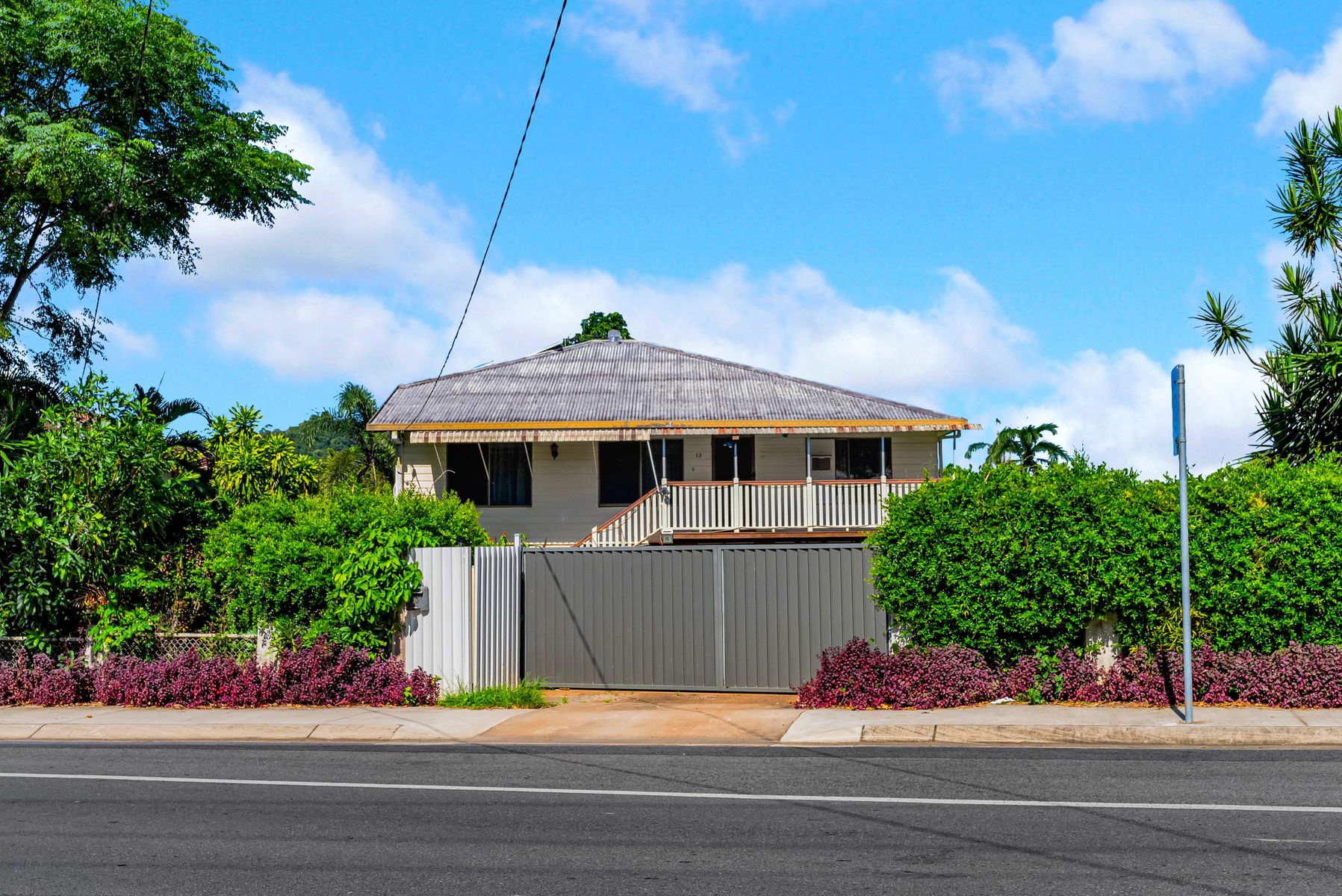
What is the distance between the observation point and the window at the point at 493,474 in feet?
83.3

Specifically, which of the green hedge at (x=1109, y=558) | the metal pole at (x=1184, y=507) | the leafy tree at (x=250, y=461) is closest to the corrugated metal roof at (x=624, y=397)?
the leafy tree at (x=250, y=461)

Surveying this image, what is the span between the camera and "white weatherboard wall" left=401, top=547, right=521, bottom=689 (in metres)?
13.8

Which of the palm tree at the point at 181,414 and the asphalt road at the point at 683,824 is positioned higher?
the palm tree at the point at 181,414

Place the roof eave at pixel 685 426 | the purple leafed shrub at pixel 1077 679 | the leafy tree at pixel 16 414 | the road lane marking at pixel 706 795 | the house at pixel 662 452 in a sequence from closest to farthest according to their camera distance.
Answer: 1. the road lane marking at pixel 706 795
2. the purple leafed shrub at pixel 1077 679
3. the leafy tree at pixel 16 414
4. the house at pixel 662 452
5. the roof eave at pixel 685 426

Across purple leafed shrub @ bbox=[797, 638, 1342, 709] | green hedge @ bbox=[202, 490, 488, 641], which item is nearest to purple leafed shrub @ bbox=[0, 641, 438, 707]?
green hedge @ bbox=[202, 490, 488, 641]

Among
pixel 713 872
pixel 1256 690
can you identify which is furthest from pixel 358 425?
pixel 713 872

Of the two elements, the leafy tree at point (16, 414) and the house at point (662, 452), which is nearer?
the leafy tree at point (16, 414)

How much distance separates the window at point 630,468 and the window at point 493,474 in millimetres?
1678

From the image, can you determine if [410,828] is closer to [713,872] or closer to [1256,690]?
[713,872]

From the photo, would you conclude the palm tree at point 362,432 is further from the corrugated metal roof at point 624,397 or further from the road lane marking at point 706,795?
the road lane marking at point 706,795

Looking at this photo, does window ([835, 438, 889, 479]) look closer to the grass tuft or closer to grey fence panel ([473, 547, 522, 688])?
grey fence panel ([473, 547, 522, 688])

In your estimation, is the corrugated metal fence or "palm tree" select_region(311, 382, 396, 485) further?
"palm tree" select_region(311, 382, 396, 485)

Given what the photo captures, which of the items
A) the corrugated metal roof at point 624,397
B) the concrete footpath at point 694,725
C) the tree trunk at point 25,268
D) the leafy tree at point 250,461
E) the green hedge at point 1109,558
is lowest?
the concrete footpath at point 694,725

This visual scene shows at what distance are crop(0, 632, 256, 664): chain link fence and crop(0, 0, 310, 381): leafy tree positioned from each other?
11.4m
